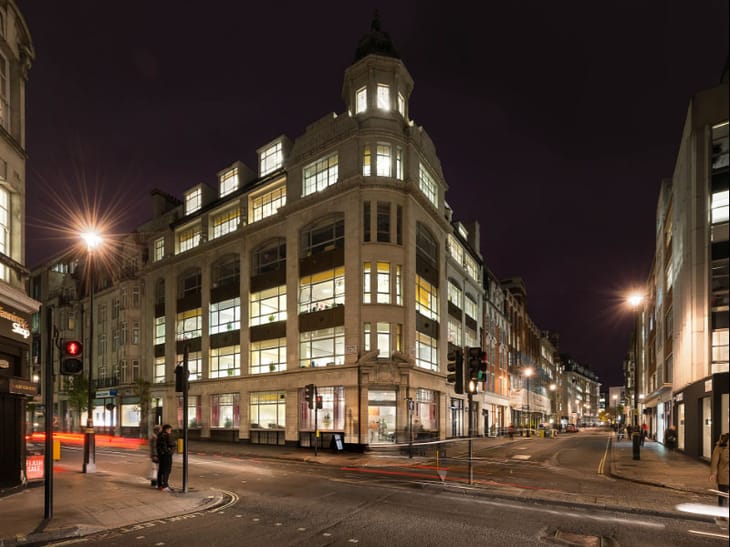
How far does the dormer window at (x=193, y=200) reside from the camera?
164 feet

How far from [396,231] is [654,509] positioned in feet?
82.8

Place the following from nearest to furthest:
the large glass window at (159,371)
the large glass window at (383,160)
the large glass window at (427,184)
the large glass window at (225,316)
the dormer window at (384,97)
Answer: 1. the large glass window at (383,160)
2. the dormer window at (384,97)
3. the large glass window at (427,184)
4. the large glass window at (225,316)
5. the large glass window at (159,371)

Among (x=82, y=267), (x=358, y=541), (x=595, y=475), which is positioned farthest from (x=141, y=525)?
(x=82, y=267)

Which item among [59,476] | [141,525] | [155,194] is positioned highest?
[155,194]

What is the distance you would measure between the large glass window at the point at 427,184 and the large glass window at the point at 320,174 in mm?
6461

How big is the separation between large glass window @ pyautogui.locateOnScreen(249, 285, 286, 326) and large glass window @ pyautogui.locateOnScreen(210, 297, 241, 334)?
2092 mm

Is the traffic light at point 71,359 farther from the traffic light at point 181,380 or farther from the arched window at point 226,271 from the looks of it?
the arched window at point 226,271

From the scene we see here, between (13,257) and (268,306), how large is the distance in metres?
25.6

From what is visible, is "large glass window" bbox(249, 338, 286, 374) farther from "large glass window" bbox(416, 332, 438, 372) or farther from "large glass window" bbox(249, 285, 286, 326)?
"large glass window" bbox(416, 332, 438, 372)

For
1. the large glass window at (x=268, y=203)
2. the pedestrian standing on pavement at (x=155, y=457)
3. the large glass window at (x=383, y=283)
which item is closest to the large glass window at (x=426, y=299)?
the large glass window at (x=383, y=283)

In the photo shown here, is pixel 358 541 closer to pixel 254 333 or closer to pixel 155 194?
pixel 254 333

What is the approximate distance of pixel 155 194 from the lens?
181ft

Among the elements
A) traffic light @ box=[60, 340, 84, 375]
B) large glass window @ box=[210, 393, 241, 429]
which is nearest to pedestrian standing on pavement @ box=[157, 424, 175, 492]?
traffic light @ box=[60, 340, 84, 375]

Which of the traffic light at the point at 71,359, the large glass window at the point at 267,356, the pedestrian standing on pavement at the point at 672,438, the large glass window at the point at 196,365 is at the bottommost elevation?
the pedestrian standing on pavement at the point at 672,438
